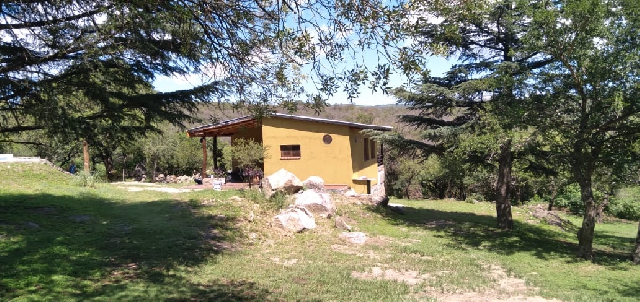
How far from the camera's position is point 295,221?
11.4 m

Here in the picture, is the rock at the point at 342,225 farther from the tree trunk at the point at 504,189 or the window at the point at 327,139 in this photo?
the window at the point at 327,139

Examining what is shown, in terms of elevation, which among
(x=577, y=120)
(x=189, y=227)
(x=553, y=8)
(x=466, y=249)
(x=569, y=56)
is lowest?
(x=466, y=249)

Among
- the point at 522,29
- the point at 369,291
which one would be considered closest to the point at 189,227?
the point at 369,291

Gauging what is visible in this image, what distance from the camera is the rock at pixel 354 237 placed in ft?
35.6

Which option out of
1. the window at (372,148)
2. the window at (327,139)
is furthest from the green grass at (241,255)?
the window at (372,148)

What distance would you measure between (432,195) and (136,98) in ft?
88.4

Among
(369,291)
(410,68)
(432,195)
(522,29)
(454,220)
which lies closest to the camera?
(410,68)

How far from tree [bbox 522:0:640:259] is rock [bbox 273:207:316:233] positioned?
6.29 meters

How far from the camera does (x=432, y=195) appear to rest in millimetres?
31500

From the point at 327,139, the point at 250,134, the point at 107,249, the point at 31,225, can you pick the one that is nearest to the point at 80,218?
the point at 31,225

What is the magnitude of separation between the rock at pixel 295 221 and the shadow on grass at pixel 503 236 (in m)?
3.79

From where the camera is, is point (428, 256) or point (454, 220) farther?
point (454, 220)

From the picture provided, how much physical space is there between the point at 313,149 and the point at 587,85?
12.2 m

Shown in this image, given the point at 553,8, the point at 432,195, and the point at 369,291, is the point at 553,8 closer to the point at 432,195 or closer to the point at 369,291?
the point at 369,291
